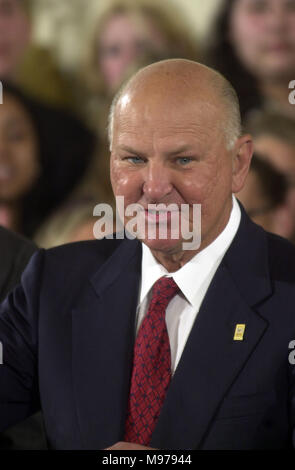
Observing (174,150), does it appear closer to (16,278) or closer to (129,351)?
(129,351)

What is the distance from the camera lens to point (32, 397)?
5.18ft

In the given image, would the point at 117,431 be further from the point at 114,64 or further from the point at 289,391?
the point at 114,64

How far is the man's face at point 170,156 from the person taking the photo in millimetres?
1327

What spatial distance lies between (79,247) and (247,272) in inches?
15.3

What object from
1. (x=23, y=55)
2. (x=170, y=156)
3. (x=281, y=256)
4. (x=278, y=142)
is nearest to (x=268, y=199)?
(x=278, y=142)

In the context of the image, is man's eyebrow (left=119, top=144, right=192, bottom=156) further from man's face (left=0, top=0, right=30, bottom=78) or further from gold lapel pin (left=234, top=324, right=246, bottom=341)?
man's face (left=0, top=0, right=30, bottom=78)

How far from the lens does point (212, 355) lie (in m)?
1.40

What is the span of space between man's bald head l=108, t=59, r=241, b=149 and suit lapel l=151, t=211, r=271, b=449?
0.27m

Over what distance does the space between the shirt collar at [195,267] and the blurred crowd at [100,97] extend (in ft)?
4.66

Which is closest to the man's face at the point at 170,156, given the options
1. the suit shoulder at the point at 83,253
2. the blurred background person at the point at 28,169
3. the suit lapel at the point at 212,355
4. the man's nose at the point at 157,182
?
the man's nose at the point at 157,182

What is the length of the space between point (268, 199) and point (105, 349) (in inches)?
64.0

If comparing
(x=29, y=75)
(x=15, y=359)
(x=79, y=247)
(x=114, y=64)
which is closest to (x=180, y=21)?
(x=114, y=64)

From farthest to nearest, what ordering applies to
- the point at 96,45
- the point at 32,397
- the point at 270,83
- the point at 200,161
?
the point at 96,45, the point at 270,83, the point at 32,397, the point at 200,161

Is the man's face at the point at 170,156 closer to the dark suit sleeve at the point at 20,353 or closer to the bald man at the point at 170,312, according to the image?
the bald man at the point at 170,312
